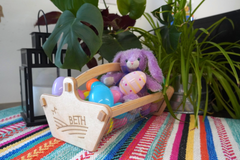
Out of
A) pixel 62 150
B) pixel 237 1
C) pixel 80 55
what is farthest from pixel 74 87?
pixel 237 1

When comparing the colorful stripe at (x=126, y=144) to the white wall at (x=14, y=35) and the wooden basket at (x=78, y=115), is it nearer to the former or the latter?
the wooden basket at (x=78, y=115)

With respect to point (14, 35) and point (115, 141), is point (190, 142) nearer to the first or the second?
point (115, 141)

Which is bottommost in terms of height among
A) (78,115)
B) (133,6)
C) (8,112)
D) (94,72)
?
(8,112)

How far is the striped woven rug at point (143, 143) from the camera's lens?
1.89 ft

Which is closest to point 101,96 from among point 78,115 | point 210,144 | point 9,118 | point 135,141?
point 78,115

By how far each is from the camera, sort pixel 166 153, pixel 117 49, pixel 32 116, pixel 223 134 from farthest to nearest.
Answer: pixel 117 49, pixel 32 116, pixel 223 134, pixel 166 153

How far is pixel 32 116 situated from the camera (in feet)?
2.76

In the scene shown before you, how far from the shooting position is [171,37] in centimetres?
80

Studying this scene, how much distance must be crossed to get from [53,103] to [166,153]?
0.43 meters

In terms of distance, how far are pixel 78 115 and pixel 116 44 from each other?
48cm

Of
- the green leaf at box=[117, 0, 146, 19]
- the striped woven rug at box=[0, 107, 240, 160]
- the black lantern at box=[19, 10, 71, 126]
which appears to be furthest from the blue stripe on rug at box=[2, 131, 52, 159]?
the green leaf at box=[117, 0, 146, 19]

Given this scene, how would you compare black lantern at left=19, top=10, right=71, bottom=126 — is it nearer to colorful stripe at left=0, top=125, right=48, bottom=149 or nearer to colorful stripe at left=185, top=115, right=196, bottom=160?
colorful stripe at left=0, top=125, right=48, bottom=149

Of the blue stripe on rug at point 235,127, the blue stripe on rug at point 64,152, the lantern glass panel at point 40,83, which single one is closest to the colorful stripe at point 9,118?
the lantern glass panel at point 40,83

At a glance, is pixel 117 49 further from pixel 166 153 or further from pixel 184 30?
pixel 166 153
